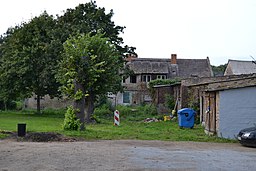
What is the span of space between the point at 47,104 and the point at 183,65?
2285 centimetres

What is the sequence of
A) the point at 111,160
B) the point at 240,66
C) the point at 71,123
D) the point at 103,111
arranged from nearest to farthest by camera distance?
the point at 111,160 → the point at 71,123 → the point at 103,111 → the point at 240,66

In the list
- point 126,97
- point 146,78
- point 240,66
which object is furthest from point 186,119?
point 146,78

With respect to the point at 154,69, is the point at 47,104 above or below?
below

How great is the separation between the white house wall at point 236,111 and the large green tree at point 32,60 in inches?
770

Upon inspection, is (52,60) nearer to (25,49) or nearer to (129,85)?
(25,49)

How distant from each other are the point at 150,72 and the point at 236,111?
4261 cm

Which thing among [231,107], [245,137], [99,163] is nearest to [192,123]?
[231,107]

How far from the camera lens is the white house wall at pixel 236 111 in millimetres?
21891

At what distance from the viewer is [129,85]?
64.4 meters

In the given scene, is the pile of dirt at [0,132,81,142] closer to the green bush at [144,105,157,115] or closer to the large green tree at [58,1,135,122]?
the large green tree at [58,1,135,122]

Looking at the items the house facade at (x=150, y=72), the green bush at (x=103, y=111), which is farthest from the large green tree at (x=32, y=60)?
the house facade at (x=150, y=72)

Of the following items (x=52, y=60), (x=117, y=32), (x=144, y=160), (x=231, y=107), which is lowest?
(x=144, y=160)

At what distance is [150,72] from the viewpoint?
64562mm

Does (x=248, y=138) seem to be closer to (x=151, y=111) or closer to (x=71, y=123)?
(x=71, y=123)
